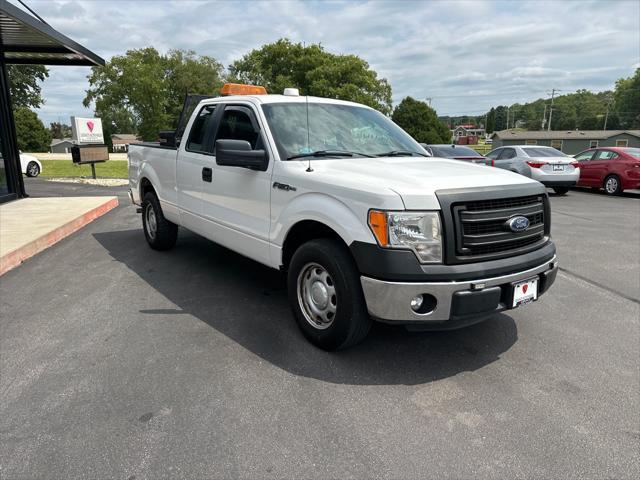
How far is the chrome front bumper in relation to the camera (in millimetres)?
3016

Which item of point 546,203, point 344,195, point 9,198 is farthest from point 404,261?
point 9,198

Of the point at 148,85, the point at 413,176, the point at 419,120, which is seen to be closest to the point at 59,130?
the point at 148,85

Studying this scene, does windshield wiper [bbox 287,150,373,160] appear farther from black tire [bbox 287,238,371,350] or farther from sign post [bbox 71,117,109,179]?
sign post [bbox 71,117,109,179]

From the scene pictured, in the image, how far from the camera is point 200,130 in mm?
5340

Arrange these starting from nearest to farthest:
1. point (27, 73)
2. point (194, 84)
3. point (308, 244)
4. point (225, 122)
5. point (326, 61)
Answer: point (308, 244), point (225, 122), point (27, 73), point (326, 61), point (194, 84)

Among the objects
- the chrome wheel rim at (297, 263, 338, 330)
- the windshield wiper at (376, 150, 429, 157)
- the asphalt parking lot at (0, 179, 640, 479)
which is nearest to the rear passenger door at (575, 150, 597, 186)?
the asphalt parking lot at (0, 179, 640, 479)

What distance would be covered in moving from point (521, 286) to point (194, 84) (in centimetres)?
7072

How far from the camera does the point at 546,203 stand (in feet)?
12.2

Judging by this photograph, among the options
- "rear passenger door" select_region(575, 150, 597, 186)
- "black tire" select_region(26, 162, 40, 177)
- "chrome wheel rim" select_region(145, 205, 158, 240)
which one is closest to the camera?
"chrome wheel rim" select_region(145, 205, 158, 240)

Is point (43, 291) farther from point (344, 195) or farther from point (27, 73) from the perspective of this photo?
point (27, 73)

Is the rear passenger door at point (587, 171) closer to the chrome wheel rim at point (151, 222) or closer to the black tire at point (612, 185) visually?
the black tire at point (612, 185)

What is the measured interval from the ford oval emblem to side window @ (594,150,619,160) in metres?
14.8

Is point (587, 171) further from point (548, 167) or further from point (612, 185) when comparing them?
point (548, 167)

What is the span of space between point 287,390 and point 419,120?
4642 cm
